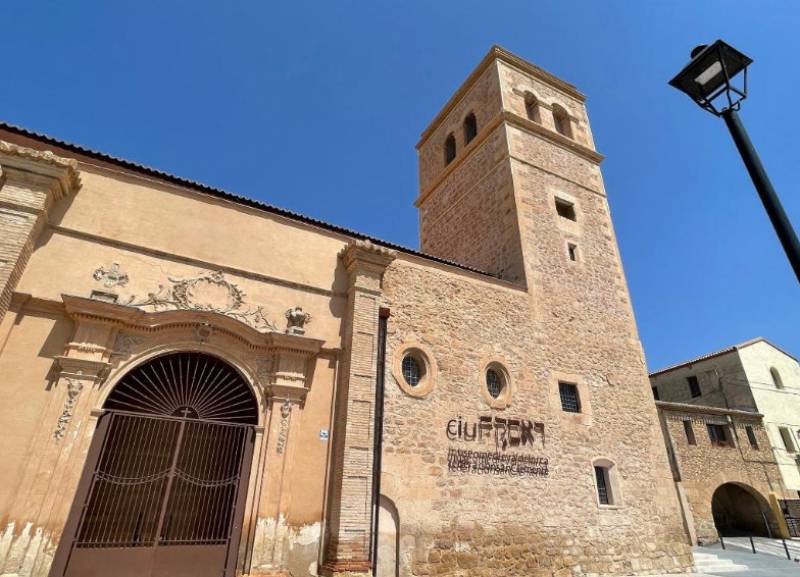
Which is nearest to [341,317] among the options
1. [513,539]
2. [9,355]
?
[9,355]

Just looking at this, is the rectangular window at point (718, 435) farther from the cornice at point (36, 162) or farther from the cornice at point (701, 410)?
the cornice at point (36, 162)

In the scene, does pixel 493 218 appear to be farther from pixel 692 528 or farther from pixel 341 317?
pixel 692 528

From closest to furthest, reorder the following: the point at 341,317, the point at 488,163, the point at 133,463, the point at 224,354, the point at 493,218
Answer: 1. the point at 133,463
2. the point at 224,354
3. the point at 341,317
4. the point at 493,218
5. the point at 488,163

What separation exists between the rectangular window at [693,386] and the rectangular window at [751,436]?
3104mm

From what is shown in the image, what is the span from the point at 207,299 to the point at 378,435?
3.83 metres

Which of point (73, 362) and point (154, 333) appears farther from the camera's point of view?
point (154, 333)

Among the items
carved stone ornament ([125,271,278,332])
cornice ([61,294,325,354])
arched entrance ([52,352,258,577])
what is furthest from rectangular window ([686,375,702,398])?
arched entrance ([52,352,258,577])

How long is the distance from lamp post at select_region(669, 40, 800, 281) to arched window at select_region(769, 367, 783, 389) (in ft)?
79.4

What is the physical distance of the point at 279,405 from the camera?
7.46 meters

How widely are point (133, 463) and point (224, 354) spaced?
2.05 meters

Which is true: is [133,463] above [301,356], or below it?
below

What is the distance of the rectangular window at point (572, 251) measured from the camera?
13.4m

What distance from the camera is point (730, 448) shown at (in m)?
18.1

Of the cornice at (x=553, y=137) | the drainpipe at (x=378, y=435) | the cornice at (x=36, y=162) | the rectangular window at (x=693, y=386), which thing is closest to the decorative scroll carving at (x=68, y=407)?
the cornice at (x=36, y=162)
